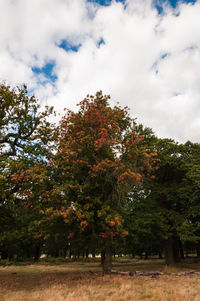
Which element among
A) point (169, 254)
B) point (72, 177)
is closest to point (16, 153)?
point (72, 177)

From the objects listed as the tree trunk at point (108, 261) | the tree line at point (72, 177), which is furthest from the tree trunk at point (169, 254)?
the tree trunk at point (108, 261)

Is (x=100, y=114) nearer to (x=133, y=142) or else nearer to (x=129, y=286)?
(x=133, y=142)

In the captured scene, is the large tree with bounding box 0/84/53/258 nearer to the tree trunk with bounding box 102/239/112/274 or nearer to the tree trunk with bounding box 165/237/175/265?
the tree trunk with bounding box 102/239/112/274

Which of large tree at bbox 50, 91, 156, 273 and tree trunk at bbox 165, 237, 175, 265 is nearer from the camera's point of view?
large tree at bbox 50, 91, 156, 273

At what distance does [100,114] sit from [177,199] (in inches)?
598

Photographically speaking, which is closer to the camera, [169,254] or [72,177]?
[72,177]

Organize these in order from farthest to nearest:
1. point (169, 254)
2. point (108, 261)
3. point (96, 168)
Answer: point (169, 254) → point (108, 261) → point (96, 168)

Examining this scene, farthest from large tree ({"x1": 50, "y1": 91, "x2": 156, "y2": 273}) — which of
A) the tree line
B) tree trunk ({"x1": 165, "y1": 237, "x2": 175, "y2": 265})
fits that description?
tree trunk ({"x1": 165, "y1": 237, "x2": 175, "y2": 265})

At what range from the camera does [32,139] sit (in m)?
20.3

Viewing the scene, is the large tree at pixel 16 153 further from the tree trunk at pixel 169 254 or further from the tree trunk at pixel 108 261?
the tree trunk at pixel 169 254

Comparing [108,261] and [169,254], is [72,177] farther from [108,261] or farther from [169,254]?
[169,254]

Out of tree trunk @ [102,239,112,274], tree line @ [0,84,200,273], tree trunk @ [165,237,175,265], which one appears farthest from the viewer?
tree trunk @ [165,237,175,265]

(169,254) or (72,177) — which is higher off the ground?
(72,177)

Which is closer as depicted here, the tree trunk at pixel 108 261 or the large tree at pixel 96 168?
the large tree at pixel 96 168
